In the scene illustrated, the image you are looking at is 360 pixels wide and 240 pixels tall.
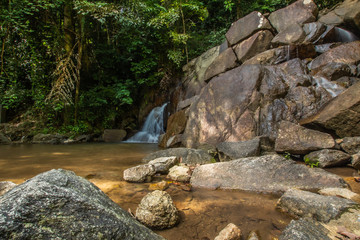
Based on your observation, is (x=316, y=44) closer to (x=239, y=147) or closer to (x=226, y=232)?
(x=239, y=147)

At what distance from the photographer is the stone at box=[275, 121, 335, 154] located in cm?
326

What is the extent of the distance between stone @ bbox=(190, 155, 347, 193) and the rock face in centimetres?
172

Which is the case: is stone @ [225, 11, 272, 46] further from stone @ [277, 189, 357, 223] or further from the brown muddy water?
stone @ [277, 189, 357, 223]

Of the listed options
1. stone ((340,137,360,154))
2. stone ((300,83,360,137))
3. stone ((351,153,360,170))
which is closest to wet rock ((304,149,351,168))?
stone ((351,153,360,170))

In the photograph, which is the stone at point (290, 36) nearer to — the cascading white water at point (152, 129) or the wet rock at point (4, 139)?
the cascading white water at point (152, 129)

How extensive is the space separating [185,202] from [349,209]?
149cm

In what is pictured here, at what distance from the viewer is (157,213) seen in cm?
159

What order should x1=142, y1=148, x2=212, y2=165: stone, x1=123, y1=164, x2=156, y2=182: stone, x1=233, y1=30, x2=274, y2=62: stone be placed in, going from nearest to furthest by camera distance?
x1=123, y1=164, x2=156, y2=182: stone < x1=142, y1=148, x2=212, y2=165: stone < x1=233, y1=30, x2=274, y2=62: stone

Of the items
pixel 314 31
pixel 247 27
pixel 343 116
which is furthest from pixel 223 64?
pixel 343 116

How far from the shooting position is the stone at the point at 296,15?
298 inches

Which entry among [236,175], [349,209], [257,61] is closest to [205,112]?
A: [236,175]

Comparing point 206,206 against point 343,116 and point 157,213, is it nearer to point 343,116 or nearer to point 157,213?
point 157,213

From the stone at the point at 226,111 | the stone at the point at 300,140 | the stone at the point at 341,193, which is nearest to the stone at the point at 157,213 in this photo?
the stone at the point at 341,193

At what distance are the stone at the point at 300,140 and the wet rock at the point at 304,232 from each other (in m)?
2.17
